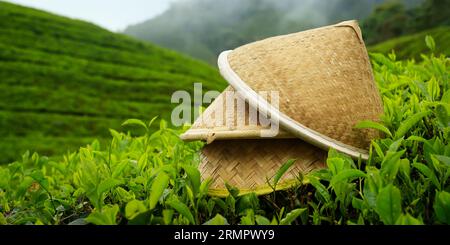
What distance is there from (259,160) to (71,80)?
22.8 m

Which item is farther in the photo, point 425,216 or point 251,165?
point 251,165

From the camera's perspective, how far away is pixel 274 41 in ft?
6.47

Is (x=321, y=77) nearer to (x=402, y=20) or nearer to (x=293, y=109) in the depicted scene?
(x=293, y=109)

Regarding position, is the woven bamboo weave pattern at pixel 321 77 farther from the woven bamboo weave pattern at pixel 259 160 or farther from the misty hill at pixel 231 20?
the misty hill at pixel 231 20

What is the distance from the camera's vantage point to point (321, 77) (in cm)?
176

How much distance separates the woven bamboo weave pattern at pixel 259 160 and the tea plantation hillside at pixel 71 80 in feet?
45.9

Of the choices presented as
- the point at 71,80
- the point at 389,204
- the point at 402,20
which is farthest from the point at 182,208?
the point at 402,20

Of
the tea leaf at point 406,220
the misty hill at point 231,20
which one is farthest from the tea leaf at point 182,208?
the misty hill at point 231,20

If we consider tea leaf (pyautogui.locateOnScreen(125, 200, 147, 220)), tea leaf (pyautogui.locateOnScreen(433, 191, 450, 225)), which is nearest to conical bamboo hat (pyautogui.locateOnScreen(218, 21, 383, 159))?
tea leaf (pyautogui.locateOnScreen(433, 191, 450, 225))

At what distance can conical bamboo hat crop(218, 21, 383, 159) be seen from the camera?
165cm

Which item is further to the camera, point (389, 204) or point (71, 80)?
point (71, 80)
